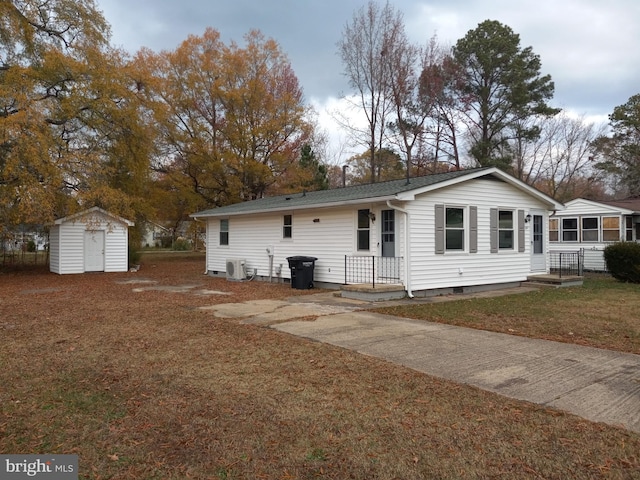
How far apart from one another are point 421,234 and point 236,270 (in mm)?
7335

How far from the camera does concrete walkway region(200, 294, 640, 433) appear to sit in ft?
12.8

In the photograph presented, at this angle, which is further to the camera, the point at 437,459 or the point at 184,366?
the point at 184,366

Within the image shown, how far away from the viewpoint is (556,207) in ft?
47.8

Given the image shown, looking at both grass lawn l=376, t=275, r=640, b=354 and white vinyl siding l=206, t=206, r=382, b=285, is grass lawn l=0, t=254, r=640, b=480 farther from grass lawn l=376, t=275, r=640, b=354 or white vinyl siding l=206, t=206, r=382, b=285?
white vinyl siding l=206, t=206, r=382, b=285

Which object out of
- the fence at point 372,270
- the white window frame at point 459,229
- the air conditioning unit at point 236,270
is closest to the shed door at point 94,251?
the air conditioning unit at point 236,270

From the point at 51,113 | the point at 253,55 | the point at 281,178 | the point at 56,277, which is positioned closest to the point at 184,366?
the point at 56,277

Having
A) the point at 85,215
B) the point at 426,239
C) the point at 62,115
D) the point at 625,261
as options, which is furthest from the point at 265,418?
the point at 62,115

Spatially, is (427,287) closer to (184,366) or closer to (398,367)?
(398,367)

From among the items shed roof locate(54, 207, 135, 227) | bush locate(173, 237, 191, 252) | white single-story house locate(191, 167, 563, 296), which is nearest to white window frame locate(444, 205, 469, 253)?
white single-story house locate(191, 167, 563, 296)

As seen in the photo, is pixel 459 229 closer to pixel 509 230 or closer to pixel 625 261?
pixel 509 230

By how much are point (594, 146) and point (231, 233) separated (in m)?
28.6

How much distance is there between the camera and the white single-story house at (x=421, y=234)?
11.2 meters

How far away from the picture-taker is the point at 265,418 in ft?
11.5

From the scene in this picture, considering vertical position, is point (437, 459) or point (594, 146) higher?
point (594, 146)
